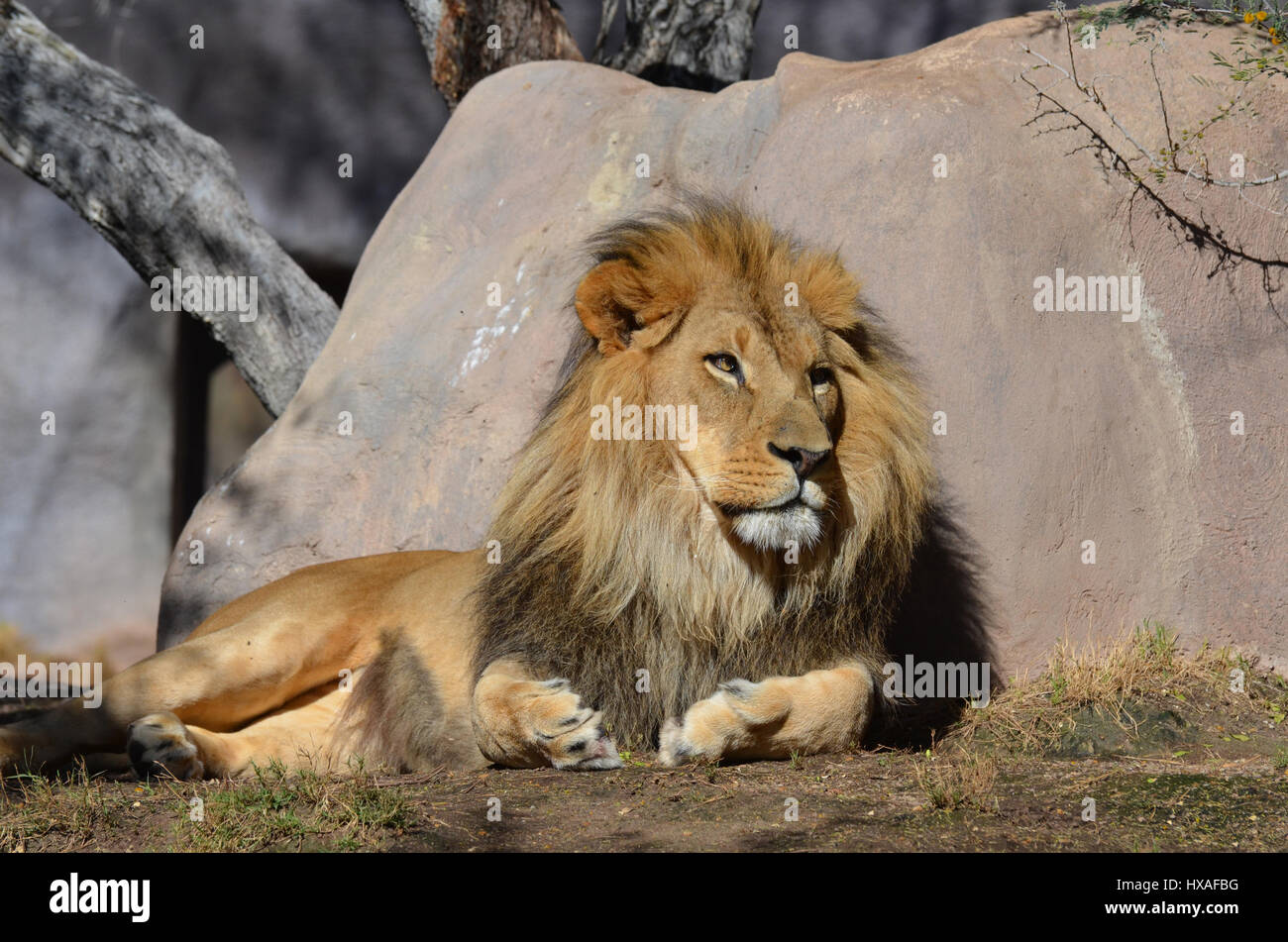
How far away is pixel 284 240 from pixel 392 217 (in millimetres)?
2697

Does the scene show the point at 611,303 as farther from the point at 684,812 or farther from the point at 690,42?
the point at 690,42

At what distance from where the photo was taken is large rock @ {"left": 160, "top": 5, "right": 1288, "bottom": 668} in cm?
546

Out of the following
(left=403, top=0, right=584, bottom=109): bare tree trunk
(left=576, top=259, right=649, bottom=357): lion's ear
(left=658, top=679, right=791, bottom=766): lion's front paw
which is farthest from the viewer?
(left=403, top=0, right=584, bottom=109): bare tree trunk

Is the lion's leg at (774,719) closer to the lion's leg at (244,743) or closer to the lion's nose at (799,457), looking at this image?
the lion's nose at (799,457)

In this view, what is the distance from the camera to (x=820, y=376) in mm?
4441

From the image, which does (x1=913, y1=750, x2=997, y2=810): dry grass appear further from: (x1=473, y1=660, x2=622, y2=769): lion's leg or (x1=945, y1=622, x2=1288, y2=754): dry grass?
(x1=473, y1=660, x2=622, y2=769): lion's leg

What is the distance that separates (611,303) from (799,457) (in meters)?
0.88

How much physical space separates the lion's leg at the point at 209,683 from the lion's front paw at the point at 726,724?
1539 millimetres

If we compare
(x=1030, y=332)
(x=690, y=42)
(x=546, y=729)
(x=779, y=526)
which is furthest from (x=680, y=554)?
(x=690, y=42)

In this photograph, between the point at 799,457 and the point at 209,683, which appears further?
the point at 209,683

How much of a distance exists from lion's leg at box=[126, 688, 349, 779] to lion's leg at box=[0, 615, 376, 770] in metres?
0.07

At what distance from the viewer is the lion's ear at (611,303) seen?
436 cm

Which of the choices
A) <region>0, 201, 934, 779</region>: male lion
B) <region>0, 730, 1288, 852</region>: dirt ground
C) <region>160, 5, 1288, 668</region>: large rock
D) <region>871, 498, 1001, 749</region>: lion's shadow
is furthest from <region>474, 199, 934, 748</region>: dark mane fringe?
<region>160, 5, 1288, 668</region>: large rock
